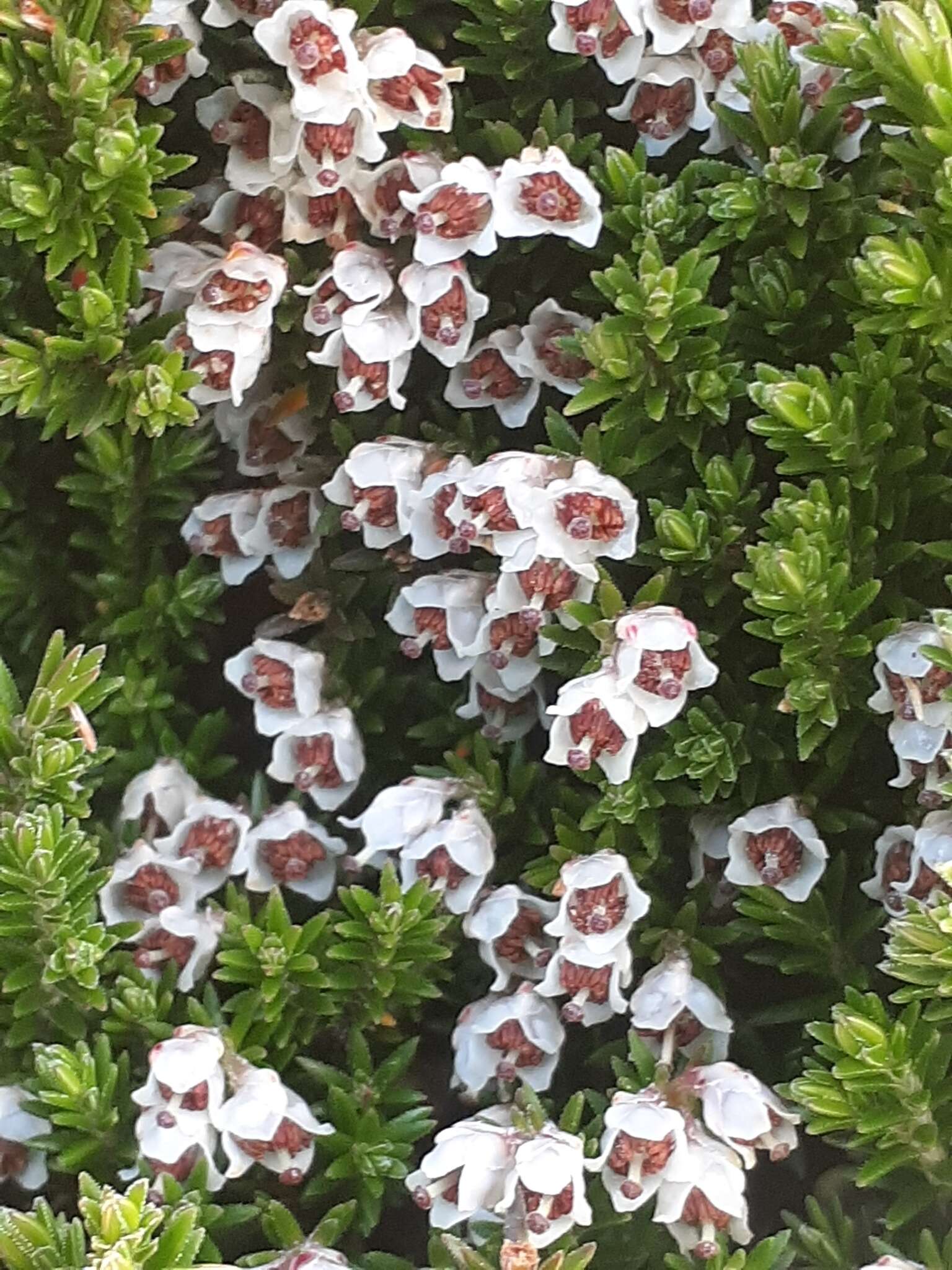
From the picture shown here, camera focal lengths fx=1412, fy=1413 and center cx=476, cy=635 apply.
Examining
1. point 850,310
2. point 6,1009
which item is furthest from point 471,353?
point 6,1009

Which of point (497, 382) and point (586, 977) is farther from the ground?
point (497, 382)

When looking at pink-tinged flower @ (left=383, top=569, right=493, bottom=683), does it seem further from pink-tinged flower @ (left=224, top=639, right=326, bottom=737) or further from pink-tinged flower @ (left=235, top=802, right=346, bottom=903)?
pink-tinged flower @ (left=235, top=802, right=346, bottom=903)

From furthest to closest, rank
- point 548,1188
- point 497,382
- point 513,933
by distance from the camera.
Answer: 1. point 497,382
2. point 513,933
3. point 548,1188

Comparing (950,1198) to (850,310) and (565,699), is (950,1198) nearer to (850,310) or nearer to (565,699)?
(565,699)

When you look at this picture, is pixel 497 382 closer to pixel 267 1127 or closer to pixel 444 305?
pixel 444 305

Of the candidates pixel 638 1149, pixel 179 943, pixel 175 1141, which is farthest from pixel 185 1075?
pixel 638 1149

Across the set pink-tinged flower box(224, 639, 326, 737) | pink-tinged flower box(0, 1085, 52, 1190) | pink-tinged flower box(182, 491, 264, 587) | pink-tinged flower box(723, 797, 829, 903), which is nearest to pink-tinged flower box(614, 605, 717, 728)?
pink-tinged flower box(723, 797, 829, 903)

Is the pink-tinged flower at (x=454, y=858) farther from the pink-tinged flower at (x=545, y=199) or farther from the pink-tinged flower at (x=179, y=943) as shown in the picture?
the pink-tinged flower at (x=545, y=199)
